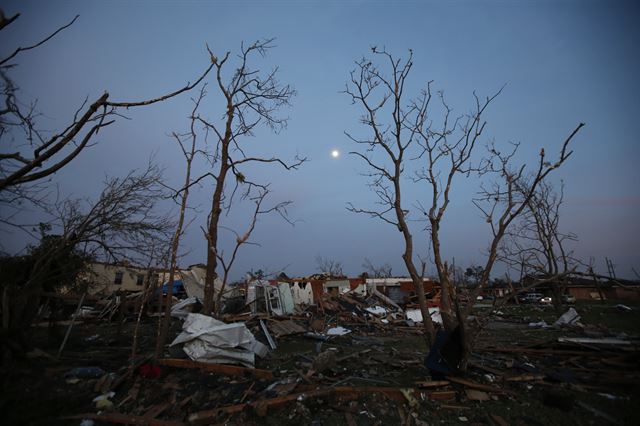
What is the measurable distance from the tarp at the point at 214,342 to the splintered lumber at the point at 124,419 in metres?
2.08

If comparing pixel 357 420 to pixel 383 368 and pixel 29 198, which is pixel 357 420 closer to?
pixel 383 368

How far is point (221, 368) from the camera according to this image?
6020mm

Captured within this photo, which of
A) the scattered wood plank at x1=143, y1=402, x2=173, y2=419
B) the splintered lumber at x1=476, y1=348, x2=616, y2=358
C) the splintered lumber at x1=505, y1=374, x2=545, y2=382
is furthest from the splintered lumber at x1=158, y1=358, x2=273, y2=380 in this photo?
the splintered lumber at x1=476, y1=348, x2=616, y2=358

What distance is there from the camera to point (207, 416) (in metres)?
Result: 4.07

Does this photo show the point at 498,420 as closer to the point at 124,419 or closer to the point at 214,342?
the point at 124,419

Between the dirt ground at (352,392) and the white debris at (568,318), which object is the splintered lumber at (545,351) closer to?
the dirt ground at (352,392)

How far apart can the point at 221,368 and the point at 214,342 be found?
59 cm

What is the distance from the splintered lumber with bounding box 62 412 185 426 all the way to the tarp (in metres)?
2.08

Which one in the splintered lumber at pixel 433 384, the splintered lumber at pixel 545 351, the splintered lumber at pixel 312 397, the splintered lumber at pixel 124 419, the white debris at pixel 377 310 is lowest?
the white debris at pixel 377 310

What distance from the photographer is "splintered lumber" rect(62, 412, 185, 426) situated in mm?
3914

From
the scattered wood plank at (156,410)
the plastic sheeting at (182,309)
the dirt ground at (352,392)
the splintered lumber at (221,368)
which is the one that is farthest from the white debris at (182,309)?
the scattered wood plank at (156,410)

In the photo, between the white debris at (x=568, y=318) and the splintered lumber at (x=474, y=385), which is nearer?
the splintered lumber at (x=474, y=385)

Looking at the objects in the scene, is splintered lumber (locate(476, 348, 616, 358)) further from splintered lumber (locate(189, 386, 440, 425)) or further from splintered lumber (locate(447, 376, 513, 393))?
splintered lumber (locate(189, 386, 440, 425))

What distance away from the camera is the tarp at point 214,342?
6.26 metres
